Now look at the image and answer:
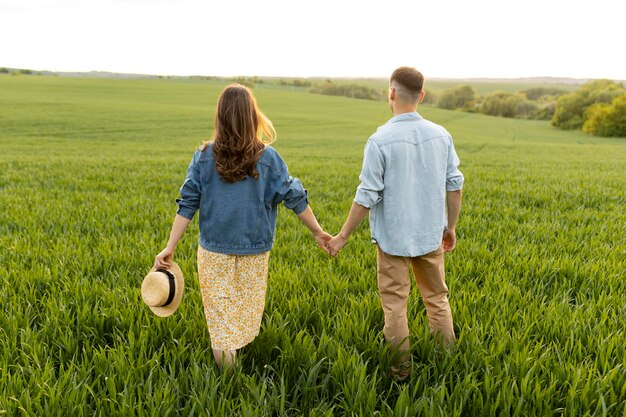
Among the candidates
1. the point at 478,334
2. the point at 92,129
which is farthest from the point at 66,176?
the point at 92,129

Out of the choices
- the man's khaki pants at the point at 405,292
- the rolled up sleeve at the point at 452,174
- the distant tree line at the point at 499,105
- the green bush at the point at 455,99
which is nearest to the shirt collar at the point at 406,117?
the rolled up sleeve at the point at 452,174

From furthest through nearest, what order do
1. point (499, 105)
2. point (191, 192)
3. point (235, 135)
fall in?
1. point (499, 105)
2. point (191, 192)
3. point (235, 135)

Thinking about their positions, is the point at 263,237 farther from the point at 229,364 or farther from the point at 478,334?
the point at 478,334

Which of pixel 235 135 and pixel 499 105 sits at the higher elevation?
pixel 499 105

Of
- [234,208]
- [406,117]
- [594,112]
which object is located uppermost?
[594,112]

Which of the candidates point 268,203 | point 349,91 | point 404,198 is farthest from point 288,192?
point 349,91

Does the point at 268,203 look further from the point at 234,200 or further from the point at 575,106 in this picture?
the point at 575,106

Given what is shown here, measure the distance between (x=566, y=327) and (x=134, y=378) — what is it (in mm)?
2575

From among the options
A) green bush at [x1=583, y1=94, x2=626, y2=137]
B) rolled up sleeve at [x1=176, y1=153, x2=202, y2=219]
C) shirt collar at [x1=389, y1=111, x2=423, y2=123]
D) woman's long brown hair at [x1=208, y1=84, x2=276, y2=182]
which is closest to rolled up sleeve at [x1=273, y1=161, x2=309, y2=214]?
woman's long brown hair at [x1=208, y1=84, x2=276, y2=182]

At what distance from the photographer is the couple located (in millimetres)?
2488

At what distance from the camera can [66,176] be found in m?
9.77

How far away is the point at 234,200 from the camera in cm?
255

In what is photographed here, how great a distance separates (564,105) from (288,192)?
7204 centimetres

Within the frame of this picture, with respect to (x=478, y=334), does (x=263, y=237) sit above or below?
above
